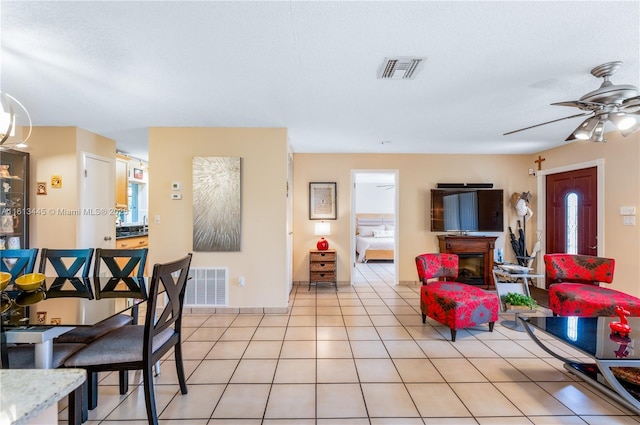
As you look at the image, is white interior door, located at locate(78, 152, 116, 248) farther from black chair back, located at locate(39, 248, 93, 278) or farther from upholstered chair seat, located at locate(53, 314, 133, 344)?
upholstered chair seat, located at locate(53, 314, 133, 344)

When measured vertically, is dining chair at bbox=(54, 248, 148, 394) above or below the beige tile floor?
above

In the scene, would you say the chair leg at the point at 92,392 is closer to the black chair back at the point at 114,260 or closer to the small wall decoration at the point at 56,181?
the black chair back at the point at 114,260

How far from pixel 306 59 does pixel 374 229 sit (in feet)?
21.5

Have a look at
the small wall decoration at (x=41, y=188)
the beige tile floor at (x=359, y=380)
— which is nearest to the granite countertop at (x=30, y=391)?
the beige tile floor at (x=359, y=380)

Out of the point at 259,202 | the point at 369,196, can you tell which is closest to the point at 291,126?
the point at 259,202

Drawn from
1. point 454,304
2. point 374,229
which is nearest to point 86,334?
point 454,304

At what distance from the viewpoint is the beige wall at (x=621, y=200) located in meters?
3.44

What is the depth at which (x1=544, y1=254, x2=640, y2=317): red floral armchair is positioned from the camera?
278cm

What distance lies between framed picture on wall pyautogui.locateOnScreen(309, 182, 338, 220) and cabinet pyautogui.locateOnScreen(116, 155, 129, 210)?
3.13 metres

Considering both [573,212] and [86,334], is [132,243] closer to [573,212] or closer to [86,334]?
[86,334]

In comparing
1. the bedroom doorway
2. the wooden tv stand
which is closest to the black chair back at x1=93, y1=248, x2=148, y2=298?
the bedroom doorway

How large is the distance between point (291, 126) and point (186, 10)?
6.66ft

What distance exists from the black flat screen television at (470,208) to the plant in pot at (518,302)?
179cm

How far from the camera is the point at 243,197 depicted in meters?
3.61
